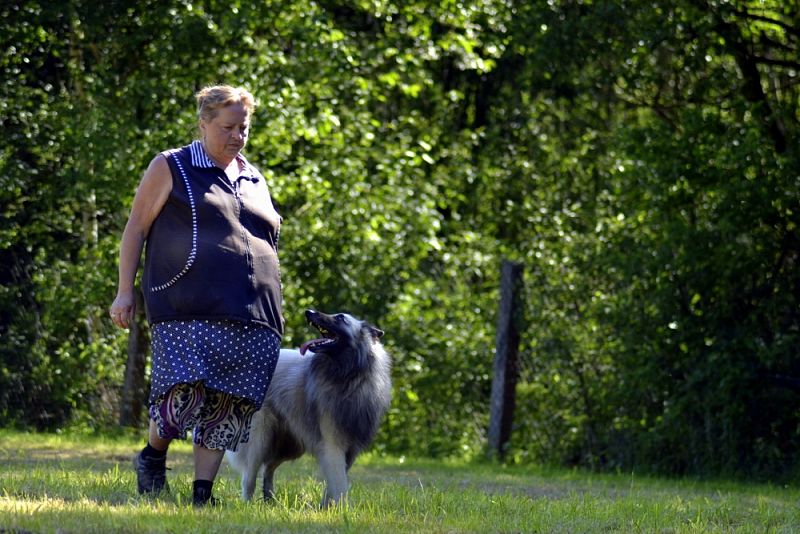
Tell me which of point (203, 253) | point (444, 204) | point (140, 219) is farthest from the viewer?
point (444, 204)

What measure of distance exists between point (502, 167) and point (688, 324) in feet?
28.7

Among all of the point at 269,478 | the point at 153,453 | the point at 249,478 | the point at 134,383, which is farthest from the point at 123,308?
the point at 134,383

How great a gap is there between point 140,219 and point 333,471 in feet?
5.79

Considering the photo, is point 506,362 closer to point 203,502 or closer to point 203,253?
point 203,502

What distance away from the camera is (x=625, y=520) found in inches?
227

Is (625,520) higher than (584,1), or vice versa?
(584,1)

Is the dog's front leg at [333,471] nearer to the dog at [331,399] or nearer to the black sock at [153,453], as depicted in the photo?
the dog at [331,399]

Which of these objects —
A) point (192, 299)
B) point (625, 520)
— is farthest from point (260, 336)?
point (625, 520)

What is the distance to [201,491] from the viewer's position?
5.68 metres

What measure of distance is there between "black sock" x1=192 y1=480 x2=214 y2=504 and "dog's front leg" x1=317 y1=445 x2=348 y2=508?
812mm

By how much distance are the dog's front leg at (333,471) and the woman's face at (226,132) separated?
5.69ft

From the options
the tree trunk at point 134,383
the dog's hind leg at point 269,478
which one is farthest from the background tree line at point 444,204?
the dog's hind leg at point 269,478

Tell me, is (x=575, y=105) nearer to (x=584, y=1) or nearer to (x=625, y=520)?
(x=584, y=1)

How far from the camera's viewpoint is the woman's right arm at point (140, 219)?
5.53 m
